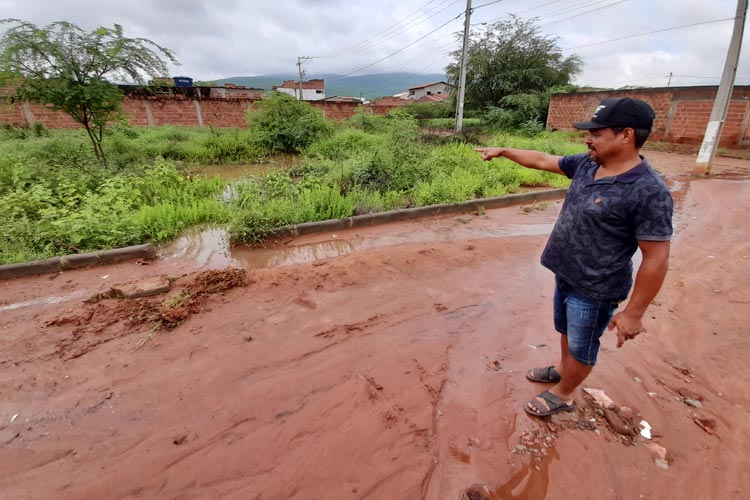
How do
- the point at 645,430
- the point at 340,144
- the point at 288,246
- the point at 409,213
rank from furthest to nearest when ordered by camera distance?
the point at 340,144 < the point at 409,213 < the point at 288,246 < the point at 645,430

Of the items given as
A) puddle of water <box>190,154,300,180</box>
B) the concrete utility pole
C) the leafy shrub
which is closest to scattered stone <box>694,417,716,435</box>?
puddle of water <box>190,154,300,180</box>

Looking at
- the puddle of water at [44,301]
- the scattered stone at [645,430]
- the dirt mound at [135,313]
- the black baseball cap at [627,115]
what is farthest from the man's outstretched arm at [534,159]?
the puddle of water at [44,301]

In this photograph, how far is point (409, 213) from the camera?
608cm

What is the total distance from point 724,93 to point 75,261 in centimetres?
1435

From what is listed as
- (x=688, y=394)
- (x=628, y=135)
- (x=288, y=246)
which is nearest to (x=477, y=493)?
(x=688, y=394)

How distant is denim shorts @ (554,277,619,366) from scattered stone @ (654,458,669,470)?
62 centimetres

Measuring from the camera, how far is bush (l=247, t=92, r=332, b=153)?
42.2 ft

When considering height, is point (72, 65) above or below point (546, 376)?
above

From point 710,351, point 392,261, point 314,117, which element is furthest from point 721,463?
point 314,117

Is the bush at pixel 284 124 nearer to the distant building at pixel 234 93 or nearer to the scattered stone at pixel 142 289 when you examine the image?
the distant building at pixel 234 93

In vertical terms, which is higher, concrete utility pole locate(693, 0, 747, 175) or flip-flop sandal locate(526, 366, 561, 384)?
concrete utility pole locate(693, 0, 747, 175)

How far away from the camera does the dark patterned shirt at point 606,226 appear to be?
1599mm

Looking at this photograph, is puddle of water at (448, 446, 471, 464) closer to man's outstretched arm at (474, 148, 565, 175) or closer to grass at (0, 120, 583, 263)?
man's outstretched arm at (474, 148, 565, 175)

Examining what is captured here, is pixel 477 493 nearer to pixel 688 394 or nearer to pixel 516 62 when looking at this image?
pixel 688 394
